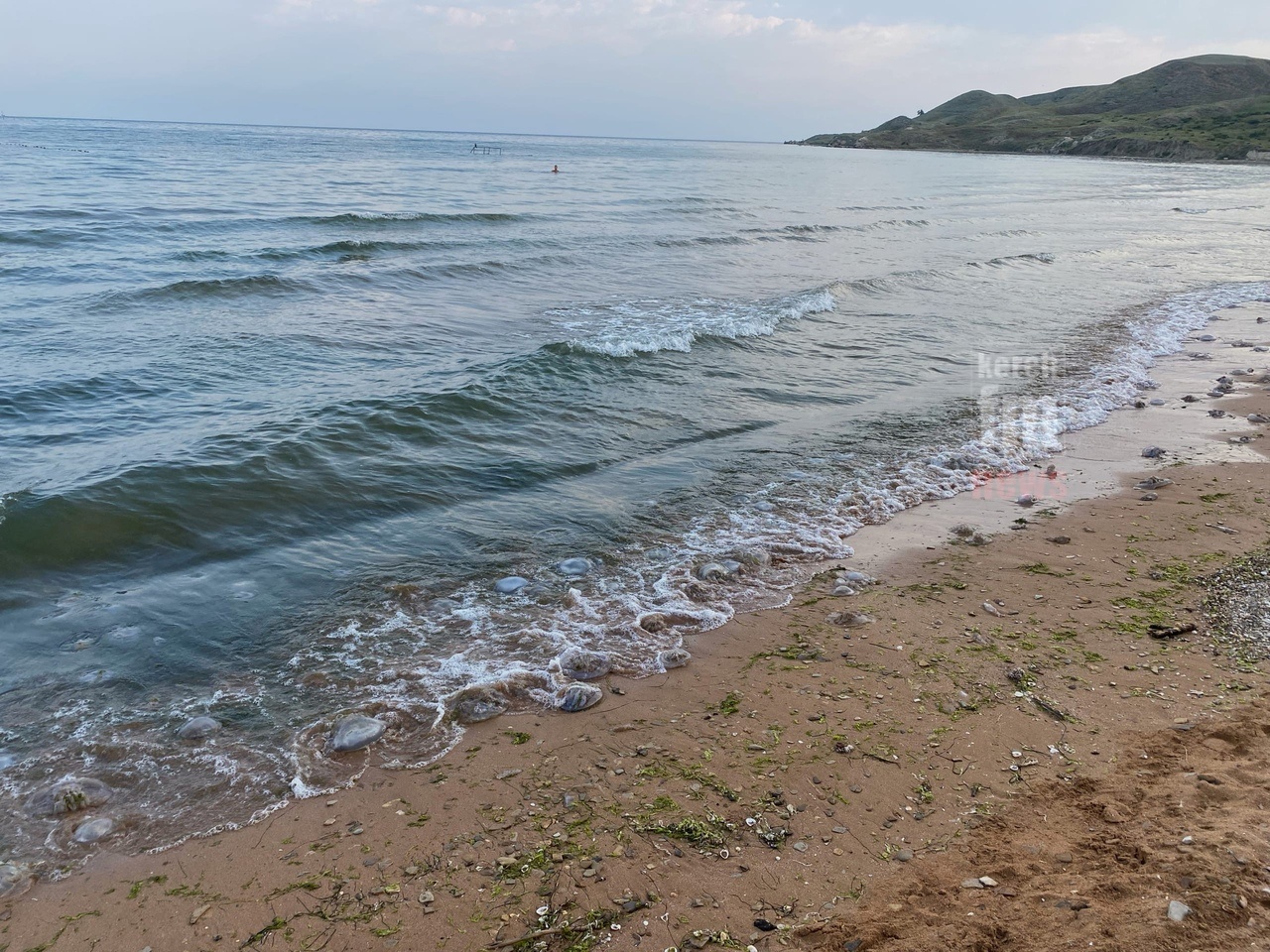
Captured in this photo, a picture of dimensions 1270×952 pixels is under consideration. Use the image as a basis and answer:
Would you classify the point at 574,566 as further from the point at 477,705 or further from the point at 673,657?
the point at 477,705

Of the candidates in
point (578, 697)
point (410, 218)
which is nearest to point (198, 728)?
point (578, 697)

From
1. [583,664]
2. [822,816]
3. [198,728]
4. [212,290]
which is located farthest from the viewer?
[212,290]

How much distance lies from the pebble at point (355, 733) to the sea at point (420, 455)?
0.19 ft

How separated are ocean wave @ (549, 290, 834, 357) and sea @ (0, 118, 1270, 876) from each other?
0.46ft

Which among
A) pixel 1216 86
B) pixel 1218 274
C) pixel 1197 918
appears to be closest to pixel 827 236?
pixel 1218 274

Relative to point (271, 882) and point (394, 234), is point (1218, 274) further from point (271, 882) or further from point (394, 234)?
point (271, 882)

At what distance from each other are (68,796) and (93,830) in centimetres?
35

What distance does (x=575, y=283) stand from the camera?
19.4 meters

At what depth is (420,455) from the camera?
9.44 meters

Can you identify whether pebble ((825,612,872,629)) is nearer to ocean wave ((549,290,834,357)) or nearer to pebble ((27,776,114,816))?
pebble ((27,776,114,816))

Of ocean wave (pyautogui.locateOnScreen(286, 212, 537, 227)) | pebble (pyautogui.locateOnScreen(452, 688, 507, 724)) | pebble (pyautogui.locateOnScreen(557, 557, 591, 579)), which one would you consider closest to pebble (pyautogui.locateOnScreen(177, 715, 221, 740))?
pebble (pyautogui.locateOnScreen(452, 688, 507, 724))

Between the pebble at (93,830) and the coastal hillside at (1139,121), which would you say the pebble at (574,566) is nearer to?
the pebble at (93,830)

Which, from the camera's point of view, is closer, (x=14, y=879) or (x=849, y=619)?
(x=14, y=879)

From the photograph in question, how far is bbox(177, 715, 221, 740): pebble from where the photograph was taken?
15.7ft
